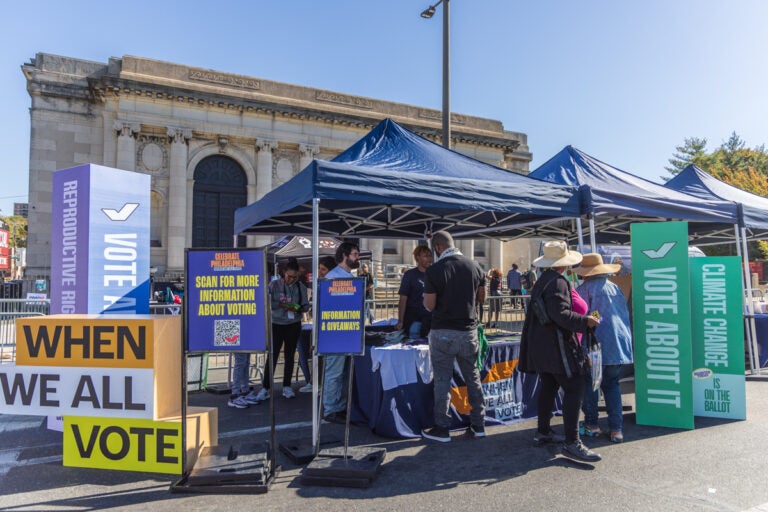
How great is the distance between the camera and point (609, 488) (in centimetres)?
402

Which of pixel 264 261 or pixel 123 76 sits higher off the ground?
pixel 123 76

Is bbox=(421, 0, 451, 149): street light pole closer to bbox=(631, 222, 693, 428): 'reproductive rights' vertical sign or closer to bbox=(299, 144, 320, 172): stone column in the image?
bbox=(631, 222, 693, 428): 'reproductive rights' vertical sign

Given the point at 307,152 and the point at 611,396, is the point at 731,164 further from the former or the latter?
the point at 611,396

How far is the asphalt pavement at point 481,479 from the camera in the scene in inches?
149

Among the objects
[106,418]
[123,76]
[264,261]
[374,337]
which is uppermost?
[123,76]

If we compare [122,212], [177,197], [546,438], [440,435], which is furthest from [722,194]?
[177,197]

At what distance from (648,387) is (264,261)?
4481 millimetres

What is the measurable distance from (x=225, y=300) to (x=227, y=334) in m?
0.28

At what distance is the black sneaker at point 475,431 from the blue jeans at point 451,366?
0.12 ft

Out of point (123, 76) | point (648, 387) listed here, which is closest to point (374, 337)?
point (648, 387)

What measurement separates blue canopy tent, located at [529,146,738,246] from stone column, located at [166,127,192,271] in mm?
24328

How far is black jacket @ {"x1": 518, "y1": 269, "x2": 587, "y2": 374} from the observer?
15.0ft

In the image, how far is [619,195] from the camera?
23.2ft

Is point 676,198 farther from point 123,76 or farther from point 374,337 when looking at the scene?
point 123,76
